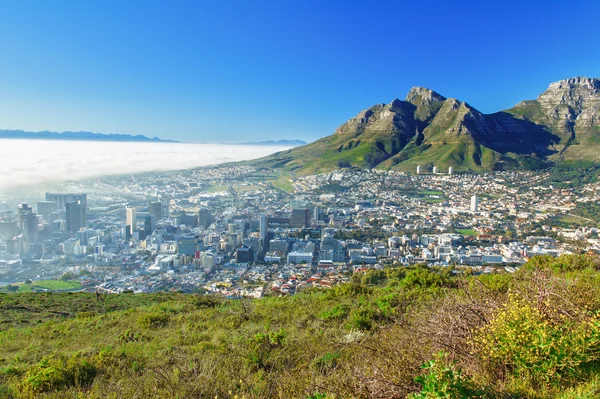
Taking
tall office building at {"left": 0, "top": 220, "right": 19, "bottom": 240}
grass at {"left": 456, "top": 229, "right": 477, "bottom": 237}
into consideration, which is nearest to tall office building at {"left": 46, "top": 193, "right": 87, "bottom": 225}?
tall office building at {"left": 0, "top": 220, "right": 19, "bottom": 240}

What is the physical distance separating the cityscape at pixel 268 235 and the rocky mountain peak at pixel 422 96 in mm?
61967

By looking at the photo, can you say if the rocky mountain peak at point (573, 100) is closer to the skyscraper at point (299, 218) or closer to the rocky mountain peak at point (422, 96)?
the rocky mountain peak at point (422, 96)

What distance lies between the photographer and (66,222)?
84.0 feet

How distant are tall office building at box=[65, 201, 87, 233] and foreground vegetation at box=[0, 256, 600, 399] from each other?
2240 centimetres

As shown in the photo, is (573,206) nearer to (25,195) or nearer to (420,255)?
(420,255)

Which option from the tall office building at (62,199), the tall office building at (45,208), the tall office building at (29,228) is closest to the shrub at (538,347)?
the tall office building at (29,228)

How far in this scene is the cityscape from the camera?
1638 cm

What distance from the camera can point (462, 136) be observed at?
70125mm

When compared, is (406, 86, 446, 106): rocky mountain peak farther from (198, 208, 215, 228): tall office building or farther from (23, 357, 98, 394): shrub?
(23, 357, 98, 394): shrub

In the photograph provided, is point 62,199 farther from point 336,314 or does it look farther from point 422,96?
point 422,96

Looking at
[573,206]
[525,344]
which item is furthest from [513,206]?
[525,344]

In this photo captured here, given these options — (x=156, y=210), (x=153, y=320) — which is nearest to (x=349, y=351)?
(x=153, y=320)

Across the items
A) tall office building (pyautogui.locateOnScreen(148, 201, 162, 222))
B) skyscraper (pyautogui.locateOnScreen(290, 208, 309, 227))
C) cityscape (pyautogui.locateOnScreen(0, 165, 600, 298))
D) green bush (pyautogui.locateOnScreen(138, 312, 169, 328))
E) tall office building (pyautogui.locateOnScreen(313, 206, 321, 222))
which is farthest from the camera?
tall office building (pyautogui.locateOnScreen(148, 201, 162, 222))

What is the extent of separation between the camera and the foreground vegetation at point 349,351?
2051 millimetres
